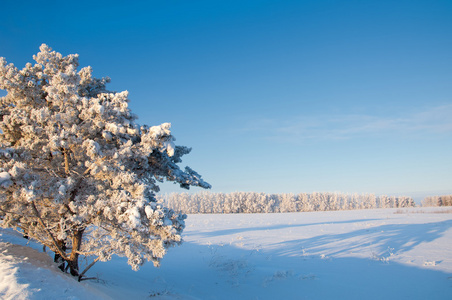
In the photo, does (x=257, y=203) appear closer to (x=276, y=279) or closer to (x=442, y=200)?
(x=276, y=279)

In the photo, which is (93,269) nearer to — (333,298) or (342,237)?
(333,298)

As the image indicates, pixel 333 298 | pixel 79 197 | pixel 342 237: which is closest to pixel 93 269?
pixel 79 197

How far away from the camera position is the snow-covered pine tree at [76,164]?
21.1ft

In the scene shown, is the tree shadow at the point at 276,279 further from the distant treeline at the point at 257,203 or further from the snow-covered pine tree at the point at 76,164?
the distant treeline at the point at 257,203

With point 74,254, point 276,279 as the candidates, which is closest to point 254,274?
point 276,279

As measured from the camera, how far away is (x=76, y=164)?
8289 millimetres

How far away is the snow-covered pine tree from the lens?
21.1 feet

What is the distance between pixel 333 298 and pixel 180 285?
6.14 meters

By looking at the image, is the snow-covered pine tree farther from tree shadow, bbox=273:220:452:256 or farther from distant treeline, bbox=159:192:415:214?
distant treeline, bbox=159:192:415:214

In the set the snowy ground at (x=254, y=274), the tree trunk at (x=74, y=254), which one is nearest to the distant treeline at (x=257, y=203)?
the snowy ground at (x=254, y=274)

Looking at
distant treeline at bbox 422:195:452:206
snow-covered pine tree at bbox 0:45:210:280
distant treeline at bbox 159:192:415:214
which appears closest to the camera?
snow-covered pine tree at bbox 0:45:210:280

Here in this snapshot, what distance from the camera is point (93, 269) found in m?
11.6

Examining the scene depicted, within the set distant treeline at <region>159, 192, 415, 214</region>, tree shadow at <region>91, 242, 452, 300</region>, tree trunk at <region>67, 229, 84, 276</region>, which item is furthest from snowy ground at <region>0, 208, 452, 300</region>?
distant treeline at <region>159, 192, 415, 214</region>

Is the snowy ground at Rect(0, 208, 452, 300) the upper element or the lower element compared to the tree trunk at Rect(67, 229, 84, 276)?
lower
